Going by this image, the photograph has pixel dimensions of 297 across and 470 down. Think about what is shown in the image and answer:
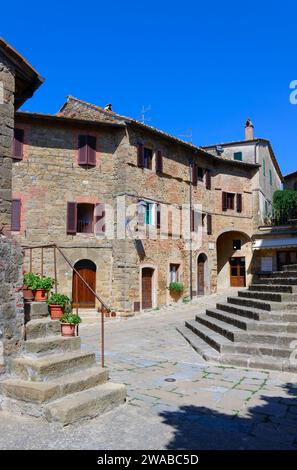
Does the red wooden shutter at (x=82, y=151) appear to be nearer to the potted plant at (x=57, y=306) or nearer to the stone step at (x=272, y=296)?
the stone step at (x=272, y=296)

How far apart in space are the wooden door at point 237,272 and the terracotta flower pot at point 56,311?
70.0 feet

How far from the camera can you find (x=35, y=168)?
669 inches

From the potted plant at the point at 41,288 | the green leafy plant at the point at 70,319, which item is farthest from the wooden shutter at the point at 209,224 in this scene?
the green leafy plant at the point at 70,319

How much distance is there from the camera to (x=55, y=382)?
4891 mm

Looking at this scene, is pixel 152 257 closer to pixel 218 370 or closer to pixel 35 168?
pixel 35 168

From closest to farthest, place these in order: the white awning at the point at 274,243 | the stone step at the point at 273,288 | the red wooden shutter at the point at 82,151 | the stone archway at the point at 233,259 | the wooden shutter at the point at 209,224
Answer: the stone step at the point at 273,288 → the red wooden shutter at the point at 82,151 → the white awning at the point at 274,243 → the wooden shutter at the point at 209,224 → the stone archway at the point at 233,259

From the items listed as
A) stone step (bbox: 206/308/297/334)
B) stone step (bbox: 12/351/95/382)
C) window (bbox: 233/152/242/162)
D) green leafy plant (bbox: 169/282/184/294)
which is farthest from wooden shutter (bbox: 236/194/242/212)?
stone step (bbox: 12/351/95/382)

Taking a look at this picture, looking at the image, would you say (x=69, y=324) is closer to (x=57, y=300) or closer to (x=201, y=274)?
(x=57, y=300)

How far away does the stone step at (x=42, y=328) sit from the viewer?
5.50 meters

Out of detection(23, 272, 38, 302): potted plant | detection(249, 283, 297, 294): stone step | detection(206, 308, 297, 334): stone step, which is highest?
detection(23, 272, 38, 302): potted plant

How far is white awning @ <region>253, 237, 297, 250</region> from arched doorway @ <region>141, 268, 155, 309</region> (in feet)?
28.7

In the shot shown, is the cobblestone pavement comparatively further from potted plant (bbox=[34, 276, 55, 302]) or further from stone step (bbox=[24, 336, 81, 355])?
potted plant (bbox=[34, 276, 55, 302])

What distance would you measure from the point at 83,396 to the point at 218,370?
3.24m

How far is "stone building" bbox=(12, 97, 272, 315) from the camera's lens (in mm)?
16891
